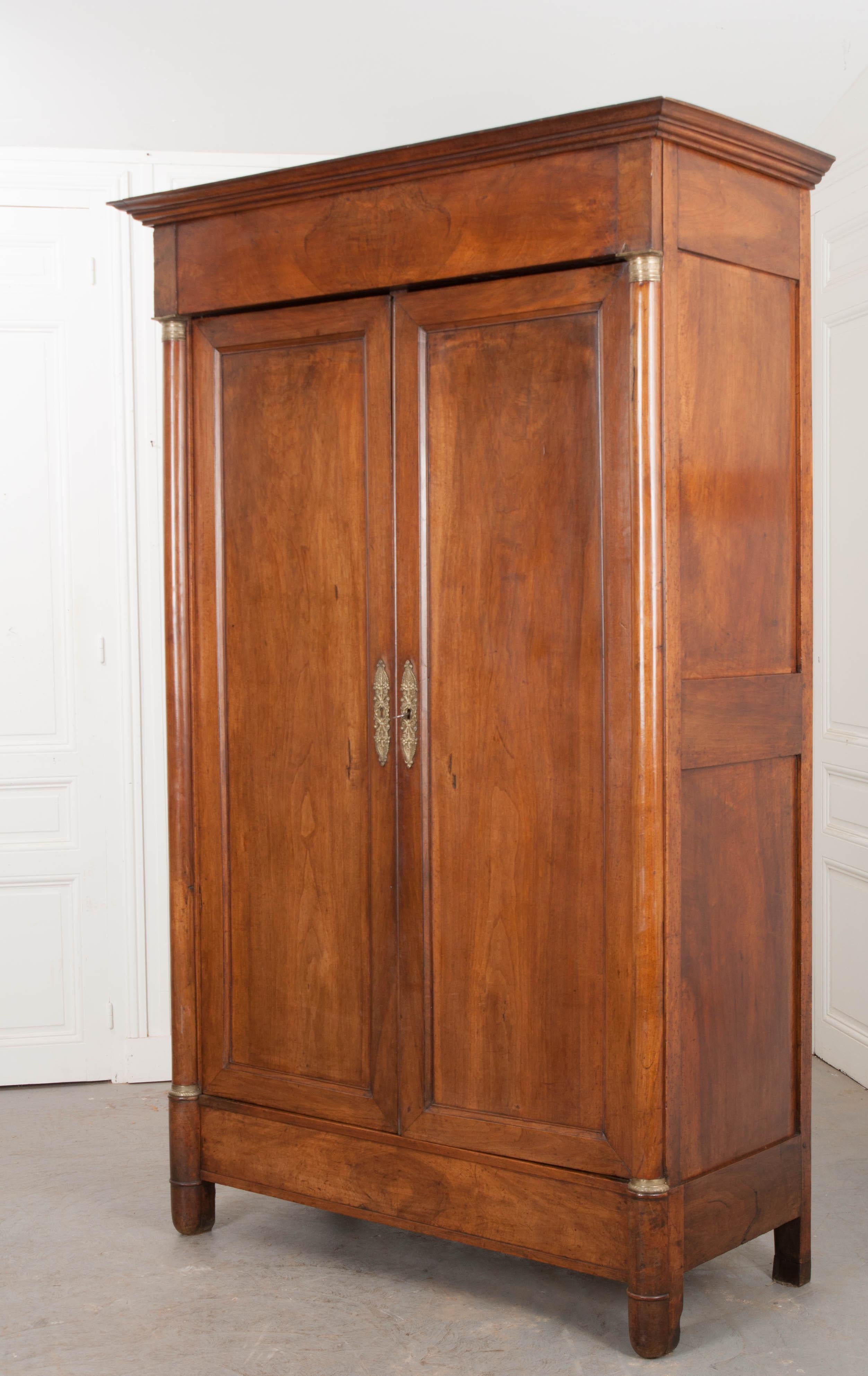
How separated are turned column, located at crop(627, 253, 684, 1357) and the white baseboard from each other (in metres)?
1.96

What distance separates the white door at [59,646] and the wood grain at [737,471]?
6.81 ft

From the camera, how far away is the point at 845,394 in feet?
12.4

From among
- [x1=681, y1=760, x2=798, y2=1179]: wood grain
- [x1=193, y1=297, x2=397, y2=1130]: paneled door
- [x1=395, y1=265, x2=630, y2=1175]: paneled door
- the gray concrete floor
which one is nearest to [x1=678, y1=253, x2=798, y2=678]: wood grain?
[x1=395, y1=265, x2=630, y2=1175]: paneled door

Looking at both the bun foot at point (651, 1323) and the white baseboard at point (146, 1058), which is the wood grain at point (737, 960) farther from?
the white baseboard at point (146, 1058)

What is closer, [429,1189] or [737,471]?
[737,471]

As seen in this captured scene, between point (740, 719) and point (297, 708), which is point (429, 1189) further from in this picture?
point (740, 719)

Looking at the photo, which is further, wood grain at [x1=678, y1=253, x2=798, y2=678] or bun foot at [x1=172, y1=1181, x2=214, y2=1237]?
bun foot at [x1=172, y1=1181, x2=214, y2=1237]

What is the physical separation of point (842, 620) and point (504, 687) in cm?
179

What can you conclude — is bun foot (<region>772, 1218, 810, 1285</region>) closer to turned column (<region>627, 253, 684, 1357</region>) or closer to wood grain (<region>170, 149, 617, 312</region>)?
turned column (<region>627, 253, 684, 1357</region>)

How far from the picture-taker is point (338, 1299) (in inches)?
99.9

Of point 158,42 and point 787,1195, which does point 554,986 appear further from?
point 158,42

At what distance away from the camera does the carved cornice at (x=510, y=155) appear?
219cm

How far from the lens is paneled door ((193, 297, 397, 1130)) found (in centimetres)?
259

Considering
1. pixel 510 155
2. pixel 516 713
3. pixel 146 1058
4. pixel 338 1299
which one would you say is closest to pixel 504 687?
pixel 516 713
